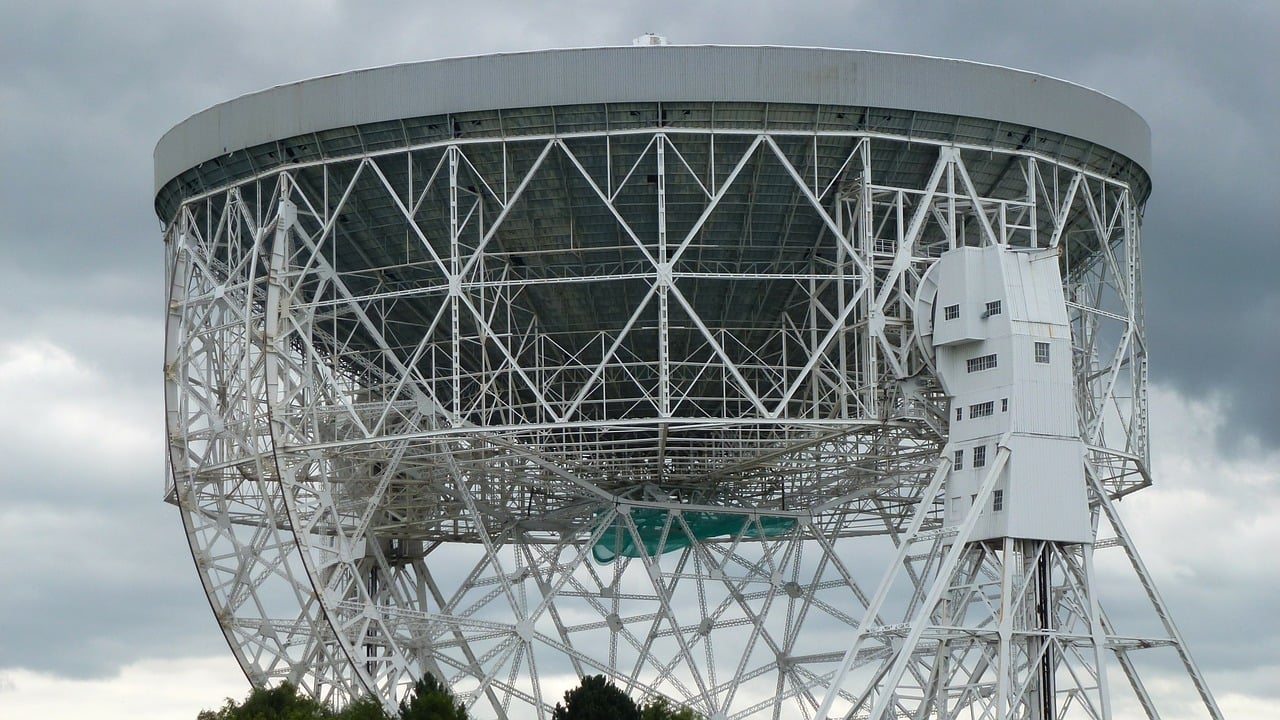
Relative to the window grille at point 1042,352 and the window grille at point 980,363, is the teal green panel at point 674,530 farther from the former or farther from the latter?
the window grille at point 1042,352

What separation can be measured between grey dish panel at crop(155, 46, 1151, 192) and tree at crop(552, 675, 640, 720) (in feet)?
44.8

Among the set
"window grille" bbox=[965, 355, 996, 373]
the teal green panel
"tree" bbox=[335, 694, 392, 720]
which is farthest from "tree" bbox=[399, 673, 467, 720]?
"window grille" bbox=[965, 355, 996, 373]

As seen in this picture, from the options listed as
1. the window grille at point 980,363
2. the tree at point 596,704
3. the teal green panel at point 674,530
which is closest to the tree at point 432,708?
the tree at point 596,704

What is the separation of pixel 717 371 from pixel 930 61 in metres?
10.4

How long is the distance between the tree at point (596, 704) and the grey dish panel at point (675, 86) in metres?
13.7

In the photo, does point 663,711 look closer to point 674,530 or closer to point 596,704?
point 596,704

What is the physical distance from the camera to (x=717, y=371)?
63031mm

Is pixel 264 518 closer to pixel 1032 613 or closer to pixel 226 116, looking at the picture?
pixel 226 116

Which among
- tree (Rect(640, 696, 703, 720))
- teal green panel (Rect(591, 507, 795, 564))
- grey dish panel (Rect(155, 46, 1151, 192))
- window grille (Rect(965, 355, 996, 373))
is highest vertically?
grey dish panel (Rect(155, 46, 1151, 192))

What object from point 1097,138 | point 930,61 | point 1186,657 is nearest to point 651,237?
point 930,61

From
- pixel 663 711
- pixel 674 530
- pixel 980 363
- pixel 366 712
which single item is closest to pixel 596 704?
pixel 663 711

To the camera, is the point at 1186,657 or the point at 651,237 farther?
the point at 651,237

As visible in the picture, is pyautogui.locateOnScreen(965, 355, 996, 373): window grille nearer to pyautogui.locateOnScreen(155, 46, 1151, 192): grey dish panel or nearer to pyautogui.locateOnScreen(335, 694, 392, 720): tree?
pyautogui.locateOnScreen(155, 46, 1151, 192): grey dish panel

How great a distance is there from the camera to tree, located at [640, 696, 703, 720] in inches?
2295
